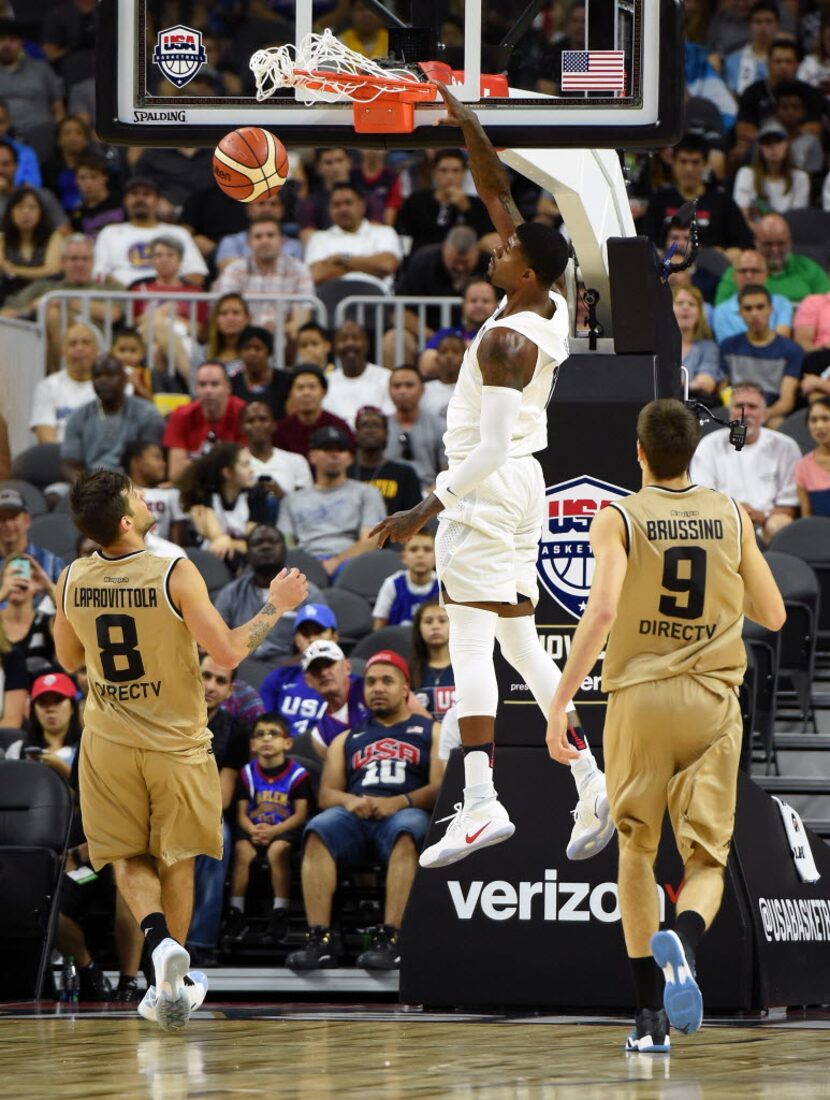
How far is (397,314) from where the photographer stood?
596 inches

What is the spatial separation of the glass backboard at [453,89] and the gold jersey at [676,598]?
161cm

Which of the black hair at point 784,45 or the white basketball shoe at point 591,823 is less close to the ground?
the black hair at point 784,45

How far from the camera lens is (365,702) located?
10.7 m

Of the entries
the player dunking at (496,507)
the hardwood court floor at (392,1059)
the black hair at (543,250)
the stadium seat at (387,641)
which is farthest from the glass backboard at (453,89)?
the stadium seat at (387,641)

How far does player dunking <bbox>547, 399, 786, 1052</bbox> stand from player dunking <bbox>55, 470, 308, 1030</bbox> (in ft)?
4.07

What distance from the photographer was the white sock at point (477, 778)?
7.42 meters

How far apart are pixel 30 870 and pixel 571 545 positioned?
3.08 metres

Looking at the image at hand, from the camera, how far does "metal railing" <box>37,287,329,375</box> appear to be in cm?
1513

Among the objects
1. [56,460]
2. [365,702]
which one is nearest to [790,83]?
[56,460]

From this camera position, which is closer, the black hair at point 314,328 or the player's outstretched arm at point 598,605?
the player's outstretched arm at point 598,605

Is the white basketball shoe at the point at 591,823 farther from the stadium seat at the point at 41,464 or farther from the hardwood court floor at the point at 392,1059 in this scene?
the stadium seat at the point at 41,464

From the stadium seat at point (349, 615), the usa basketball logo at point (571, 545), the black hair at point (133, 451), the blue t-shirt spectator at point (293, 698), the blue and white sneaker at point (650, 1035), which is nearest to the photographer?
the blue and white sneaker at point (650, 1035)

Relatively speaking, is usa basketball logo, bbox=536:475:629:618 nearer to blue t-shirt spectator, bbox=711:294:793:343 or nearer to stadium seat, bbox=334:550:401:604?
stadium seat, bbox=334:550:401:604

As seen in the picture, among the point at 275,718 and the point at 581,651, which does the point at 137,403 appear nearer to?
the point at 275,718
